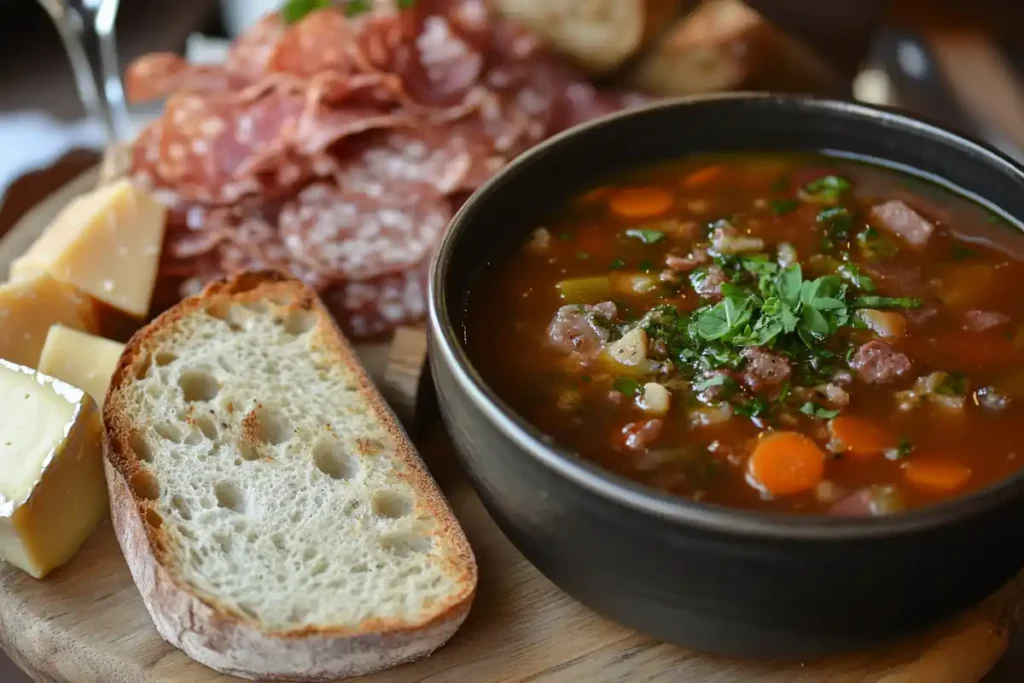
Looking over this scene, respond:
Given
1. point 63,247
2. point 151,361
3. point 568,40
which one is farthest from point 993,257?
point 63,247

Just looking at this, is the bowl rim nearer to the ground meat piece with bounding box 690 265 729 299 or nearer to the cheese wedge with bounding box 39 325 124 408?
the ground meat piece with bounding box 690 265 729 299

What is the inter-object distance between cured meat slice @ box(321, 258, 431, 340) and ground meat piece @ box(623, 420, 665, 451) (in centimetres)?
96

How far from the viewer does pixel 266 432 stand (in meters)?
2.15

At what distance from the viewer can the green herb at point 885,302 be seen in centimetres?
202

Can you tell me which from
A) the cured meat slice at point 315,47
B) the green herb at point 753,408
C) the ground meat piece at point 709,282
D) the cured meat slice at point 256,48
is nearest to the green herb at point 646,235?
the ground meat piece at point 709,282

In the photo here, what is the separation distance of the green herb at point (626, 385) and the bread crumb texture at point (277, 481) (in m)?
0.43

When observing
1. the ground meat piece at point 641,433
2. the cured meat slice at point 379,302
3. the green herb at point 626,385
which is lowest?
the cured meat slice at point 379,302

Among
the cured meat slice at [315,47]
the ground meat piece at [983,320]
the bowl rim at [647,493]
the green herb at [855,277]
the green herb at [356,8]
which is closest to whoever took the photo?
the bowl rim at [647,493]

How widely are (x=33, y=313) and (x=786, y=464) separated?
66.5 inches

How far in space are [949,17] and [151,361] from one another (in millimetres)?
3665

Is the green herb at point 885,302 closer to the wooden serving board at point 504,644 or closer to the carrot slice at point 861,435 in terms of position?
the carrot slice at point 861,435

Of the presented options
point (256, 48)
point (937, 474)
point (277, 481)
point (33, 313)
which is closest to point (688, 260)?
point (937, 474)

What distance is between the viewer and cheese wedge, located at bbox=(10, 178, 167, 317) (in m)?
2.41

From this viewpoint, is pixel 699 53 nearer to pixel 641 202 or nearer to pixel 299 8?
pixel 641 202
